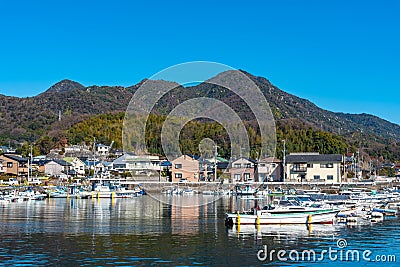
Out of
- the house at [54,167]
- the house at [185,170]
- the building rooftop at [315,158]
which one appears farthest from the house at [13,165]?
the building rooftop at [315,158]

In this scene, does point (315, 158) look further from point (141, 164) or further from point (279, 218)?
point (279, 218)

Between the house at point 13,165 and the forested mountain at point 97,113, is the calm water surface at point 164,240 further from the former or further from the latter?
the house at point 13,165

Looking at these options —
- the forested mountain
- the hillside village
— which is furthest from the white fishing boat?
the hillside village

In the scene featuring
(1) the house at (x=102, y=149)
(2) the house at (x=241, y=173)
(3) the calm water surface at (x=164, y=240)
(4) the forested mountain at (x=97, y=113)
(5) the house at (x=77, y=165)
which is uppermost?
(4) the forested mountain at (x=97, y=113)

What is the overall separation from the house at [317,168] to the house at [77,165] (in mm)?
27021

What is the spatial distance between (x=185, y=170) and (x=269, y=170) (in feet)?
33.5

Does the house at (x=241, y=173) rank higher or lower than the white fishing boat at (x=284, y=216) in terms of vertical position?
higher

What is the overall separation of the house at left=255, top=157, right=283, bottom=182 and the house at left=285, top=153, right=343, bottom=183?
2.44 meters

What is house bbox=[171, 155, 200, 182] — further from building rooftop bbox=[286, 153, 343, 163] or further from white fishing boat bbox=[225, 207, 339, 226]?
white fishing boat bbox=[225, 207, 339, 226]

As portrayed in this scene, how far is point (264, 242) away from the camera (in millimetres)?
19250

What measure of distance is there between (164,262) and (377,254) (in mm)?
6983

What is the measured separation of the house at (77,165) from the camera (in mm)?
67875

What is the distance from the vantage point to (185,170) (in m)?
58.0

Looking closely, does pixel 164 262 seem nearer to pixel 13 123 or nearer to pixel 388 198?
pixel 388 198
